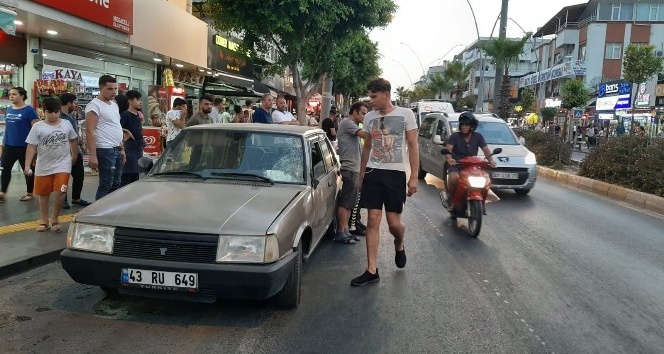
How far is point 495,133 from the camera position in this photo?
12.3 meters

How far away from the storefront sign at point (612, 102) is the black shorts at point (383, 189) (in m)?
19.3

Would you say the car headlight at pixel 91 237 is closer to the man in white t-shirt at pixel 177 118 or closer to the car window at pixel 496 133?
the man in white t-shirt at pixel 177 118

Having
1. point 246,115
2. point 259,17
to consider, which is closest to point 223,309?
point 259,17

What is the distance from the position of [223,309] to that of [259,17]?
1195 centimetres

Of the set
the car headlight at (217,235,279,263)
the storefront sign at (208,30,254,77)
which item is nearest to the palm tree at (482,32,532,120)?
the storefront sign at (208,30,254,77)

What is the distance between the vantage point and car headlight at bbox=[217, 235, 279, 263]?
146 inches

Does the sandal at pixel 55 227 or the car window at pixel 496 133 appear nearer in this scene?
the sandal at pixel 55 227

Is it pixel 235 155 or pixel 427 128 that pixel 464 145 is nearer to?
pixel 235 155

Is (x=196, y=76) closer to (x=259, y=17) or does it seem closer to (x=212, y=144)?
(x=259, y=17)

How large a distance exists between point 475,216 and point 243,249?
4.42m

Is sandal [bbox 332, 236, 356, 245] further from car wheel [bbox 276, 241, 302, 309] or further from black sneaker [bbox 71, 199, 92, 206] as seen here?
black sneaker [bbox 71, 199, 92, 206]

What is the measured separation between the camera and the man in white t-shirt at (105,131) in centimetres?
664

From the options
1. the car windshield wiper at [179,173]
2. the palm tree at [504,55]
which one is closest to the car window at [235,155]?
the car windshield wiper at [179,173]

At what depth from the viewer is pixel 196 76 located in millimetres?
20578
